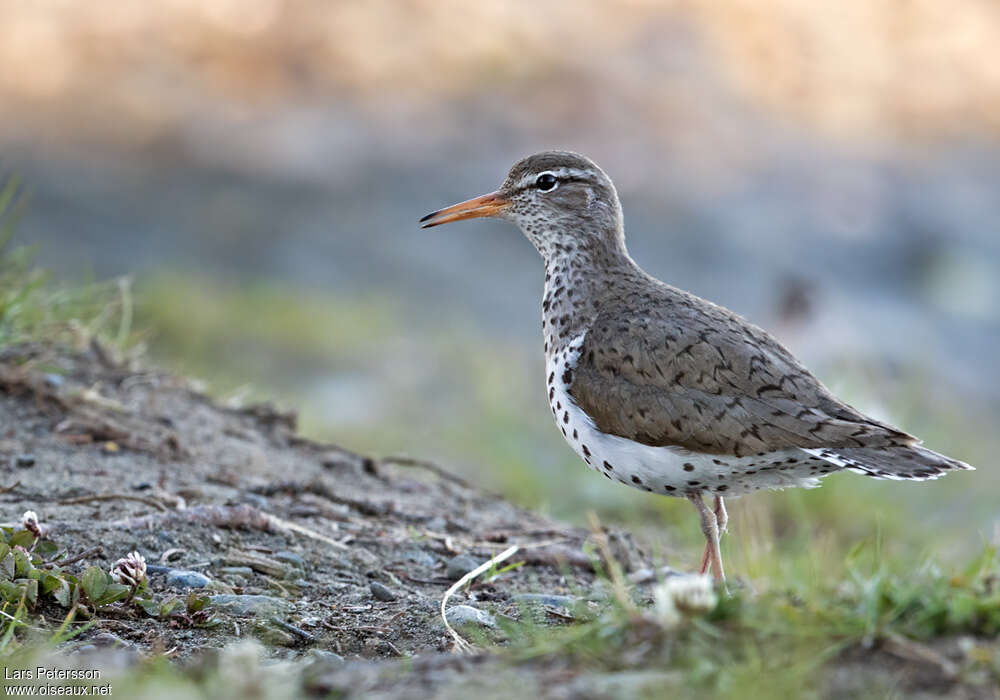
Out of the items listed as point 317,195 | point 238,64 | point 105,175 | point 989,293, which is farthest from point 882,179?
point 105,175

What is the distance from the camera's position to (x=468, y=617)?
15.6 feet

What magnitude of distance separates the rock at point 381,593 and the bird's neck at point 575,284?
1.37m

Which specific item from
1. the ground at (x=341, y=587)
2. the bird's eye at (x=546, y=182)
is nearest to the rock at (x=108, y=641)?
the ground at (x=341, y=587)

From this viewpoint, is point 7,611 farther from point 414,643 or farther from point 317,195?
point 317,195

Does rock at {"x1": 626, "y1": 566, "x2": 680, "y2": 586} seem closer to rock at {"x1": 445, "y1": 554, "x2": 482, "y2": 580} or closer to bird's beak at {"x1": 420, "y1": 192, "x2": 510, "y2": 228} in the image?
rock at {"x1": 445, "y1": 554, "x2": 482, "y2": 580}

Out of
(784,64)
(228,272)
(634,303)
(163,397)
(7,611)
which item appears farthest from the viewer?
(784,64)

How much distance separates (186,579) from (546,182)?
107 inches

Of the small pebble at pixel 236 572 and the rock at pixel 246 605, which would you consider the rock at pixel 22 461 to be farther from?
the rock at pixel 246 605

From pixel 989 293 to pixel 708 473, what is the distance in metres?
11.4

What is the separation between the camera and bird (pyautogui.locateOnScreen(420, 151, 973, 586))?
4.77 m

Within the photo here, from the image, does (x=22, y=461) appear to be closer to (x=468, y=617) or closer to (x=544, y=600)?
(x=468, y=617)

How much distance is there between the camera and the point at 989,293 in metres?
15.1

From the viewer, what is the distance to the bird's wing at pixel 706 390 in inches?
189

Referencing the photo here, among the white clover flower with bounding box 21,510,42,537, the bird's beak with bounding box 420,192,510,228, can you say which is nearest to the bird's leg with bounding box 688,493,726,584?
the bird's beak with bounding box 420,192,510,228
